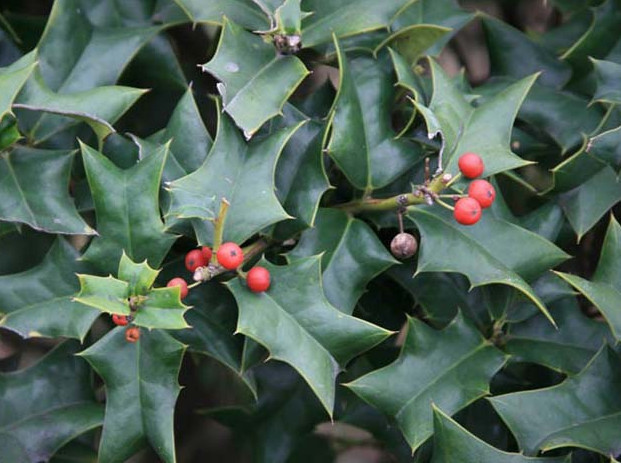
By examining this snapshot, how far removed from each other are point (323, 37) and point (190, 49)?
1.65ft

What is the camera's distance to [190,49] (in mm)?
1760

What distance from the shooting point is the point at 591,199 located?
140cm

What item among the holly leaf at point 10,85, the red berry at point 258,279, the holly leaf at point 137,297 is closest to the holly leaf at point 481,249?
the red berry at point 258,279

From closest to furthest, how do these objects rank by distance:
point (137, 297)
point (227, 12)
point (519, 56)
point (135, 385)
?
1. point (137, 297)
2. point (135, 385)
3. point (227, 12)
4. point (519, 56)

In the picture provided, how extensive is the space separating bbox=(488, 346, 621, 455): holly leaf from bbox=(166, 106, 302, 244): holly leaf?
42 cm

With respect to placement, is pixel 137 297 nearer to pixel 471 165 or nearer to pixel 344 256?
pixel 344 256

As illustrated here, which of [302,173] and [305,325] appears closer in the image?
[305,325]

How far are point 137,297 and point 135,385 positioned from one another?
0.55 ft

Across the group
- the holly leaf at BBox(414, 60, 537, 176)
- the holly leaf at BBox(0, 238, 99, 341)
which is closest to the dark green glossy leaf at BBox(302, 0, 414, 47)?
the holly leaf at BBox(414, 60, 537, 176)

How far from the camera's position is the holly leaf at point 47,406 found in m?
1.36

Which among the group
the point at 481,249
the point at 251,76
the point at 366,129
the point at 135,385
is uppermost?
the point at 251,76

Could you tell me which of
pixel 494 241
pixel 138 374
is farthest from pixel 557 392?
pixel 138 374

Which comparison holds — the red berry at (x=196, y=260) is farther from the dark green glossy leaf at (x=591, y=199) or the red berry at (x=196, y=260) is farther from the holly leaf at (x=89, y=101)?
the dark green glossy leaf at (x=591, y=199)

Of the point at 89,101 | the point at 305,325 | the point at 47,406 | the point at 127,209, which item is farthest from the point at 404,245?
the point at 47,406
